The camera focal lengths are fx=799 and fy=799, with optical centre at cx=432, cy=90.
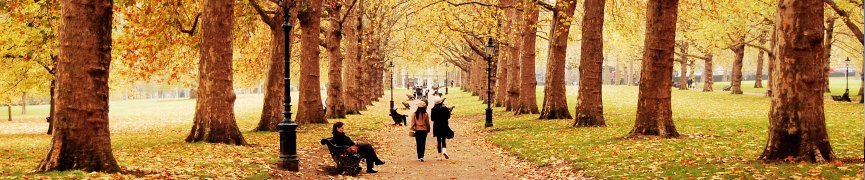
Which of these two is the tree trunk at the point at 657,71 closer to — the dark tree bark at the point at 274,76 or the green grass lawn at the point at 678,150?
the green grass lawn at the point at 678,150

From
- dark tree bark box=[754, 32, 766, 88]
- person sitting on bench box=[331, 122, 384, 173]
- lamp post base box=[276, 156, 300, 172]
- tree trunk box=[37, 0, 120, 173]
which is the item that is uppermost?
dark tree bark box=[754, 32, 766, 88]

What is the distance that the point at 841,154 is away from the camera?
13.4 m

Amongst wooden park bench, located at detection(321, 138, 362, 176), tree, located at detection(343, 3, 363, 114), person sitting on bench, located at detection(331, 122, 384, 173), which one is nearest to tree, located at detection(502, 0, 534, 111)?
tree, located at detection(343, 3, 363, 114)

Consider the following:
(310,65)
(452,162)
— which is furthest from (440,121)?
(310,65)

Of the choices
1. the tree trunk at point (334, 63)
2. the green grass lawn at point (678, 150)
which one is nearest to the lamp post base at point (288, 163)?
the green grass lawn at point (678, 150)

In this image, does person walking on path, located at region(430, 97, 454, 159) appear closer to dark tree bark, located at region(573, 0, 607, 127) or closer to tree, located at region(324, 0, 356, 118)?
dark tree bark, located at region(573, 0, 607, 127)

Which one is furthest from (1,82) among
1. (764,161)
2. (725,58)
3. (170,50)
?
(725,58)

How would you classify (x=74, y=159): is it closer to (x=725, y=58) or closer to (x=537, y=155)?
(x=537, y=155)

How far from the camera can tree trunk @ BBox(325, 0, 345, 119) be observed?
101ft

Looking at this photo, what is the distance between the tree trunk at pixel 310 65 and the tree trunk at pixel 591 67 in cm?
840

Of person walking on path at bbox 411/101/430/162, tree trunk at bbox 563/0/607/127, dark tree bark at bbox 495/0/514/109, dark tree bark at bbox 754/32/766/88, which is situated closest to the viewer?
person walking on path at bbox 411/101/430/162

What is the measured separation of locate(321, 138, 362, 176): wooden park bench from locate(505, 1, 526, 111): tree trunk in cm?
1867

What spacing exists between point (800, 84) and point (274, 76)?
1473 cm

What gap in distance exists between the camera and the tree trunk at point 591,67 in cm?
2223
